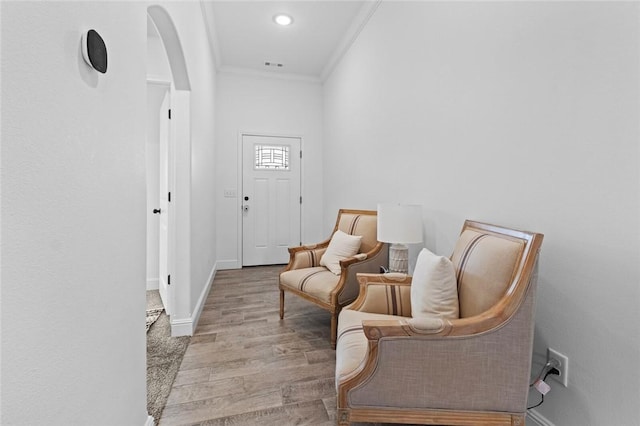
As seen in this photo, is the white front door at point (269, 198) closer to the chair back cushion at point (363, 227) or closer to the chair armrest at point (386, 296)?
the chair back cushion at point (363, 227)

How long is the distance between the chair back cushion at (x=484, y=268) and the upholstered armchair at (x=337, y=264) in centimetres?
91

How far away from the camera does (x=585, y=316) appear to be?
1.13 meters

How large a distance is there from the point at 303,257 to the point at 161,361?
1.32 m

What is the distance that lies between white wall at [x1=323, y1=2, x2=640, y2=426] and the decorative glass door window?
2704 millimetres

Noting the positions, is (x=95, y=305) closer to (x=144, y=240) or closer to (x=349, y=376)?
(x=144, y=240)

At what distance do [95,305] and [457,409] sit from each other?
1270 millimetres

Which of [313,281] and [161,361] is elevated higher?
[313,281]

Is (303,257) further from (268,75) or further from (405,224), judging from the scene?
(268,75)

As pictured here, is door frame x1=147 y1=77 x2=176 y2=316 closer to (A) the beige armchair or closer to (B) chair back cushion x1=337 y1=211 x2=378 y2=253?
(B) chair back cushion x1=337 y1=211 x2=378 y2=253

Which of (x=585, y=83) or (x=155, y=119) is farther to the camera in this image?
(x=155, y=119)

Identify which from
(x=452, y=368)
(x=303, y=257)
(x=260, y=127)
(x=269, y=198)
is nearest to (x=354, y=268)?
(x=303, y=257)

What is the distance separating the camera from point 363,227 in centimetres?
264

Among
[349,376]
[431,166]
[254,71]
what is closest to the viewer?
[349,376]

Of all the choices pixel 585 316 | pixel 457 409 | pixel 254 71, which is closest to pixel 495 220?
pixel 585 316
